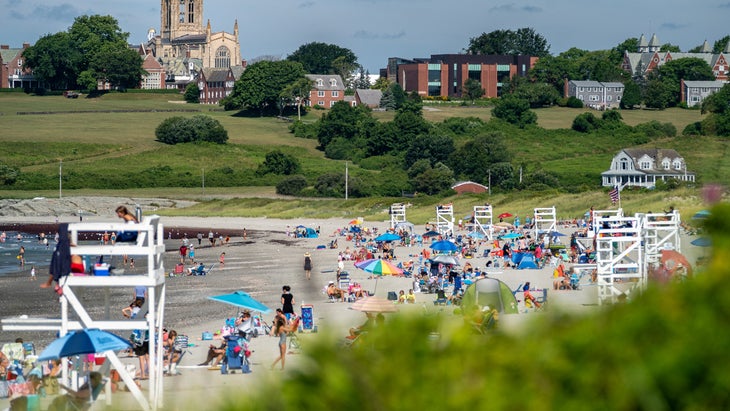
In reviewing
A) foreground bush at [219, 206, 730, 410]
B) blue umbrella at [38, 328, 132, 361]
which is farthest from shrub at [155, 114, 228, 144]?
foreground bush at [219, 206, 730, 410]

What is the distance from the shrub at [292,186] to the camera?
77188 millimetres

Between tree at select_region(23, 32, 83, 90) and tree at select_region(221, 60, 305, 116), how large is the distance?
33.2m

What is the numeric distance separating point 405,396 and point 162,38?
7676 inches

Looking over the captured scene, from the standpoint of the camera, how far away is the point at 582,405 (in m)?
3.13

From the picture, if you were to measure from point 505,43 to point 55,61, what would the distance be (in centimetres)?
7170

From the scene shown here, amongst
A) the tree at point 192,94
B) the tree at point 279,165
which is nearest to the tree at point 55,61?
the tree at point 192,94

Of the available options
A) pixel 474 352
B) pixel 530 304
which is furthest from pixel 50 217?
pixel 474 352

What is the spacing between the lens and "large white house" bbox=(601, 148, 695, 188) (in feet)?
249

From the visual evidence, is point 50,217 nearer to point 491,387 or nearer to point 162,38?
point 491,387

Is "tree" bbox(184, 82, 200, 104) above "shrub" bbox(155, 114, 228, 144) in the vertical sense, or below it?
above

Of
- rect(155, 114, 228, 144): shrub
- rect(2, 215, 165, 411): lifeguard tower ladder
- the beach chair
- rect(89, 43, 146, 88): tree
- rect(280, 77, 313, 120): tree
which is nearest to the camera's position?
rect(2, 215, 165, 411): lifeguard tower ladder

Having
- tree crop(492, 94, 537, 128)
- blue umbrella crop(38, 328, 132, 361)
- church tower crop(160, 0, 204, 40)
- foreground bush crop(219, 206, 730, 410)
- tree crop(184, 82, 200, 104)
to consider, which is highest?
church tower crop(160, 0, 204, 40)

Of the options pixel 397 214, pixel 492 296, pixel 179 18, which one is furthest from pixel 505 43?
pixel 492 296

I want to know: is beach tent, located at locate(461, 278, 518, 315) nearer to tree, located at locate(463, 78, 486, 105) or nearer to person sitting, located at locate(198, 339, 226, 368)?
person sitting, located at locate(198, 339, 226, 368)
